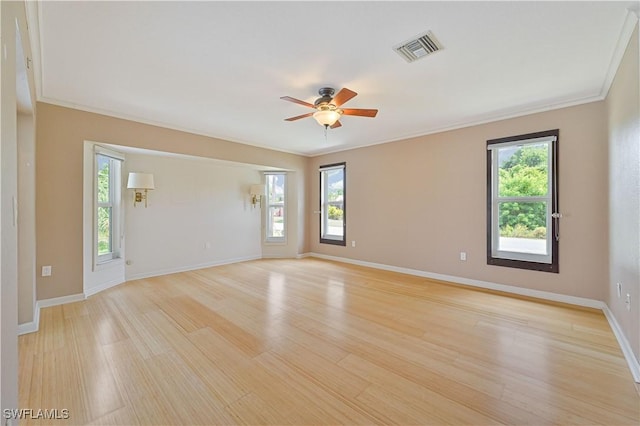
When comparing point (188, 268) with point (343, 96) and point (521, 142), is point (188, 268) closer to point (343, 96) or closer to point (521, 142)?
point (343, 96)

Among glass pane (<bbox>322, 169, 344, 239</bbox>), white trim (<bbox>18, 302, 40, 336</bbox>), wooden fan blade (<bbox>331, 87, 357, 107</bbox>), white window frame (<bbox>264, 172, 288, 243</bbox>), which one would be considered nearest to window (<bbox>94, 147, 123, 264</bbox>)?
white trim (<bbox>18, 302, 40, 336</bbox>)

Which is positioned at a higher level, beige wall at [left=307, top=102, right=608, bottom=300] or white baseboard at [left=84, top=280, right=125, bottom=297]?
beige wall at [left=307, top=102, right=608, bottom=300]

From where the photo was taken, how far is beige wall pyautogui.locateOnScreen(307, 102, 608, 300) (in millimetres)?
3352

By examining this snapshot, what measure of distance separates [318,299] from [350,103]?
2.54 meters

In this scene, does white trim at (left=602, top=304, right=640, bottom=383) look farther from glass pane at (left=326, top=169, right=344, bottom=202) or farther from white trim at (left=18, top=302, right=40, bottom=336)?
white trim at (left=18, top=302, right=40, bottom=336)

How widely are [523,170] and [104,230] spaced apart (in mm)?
6192

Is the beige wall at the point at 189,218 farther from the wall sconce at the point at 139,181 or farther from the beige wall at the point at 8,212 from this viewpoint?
the beige wall at the point at 8,212

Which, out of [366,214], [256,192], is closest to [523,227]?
Answer: [366,214]

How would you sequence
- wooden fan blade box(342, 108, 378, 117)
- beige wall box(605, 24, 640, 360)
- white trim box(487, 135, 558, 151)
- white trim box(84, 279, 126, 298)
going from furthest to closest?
white trim box(84, 279, 126, 298), white trim box(487, 135, 558, 151), wooden fan blade box(342, 108, 378, 117), beige wall box(605, 24, 640, 360)

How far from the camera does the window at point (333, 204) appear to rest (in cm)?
620

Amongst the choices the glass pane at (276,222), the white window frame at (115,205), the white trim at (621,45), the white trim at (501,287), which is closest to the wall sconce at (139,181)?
the white window frame at (115,205)

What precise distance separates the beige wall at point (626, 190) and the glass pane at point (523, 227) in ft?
2.41

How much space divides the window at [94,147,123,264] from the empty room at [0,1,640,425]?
0.11 feet

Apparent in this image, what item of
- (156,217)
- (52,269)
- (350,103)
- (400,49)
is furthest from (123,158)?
(400,49)
